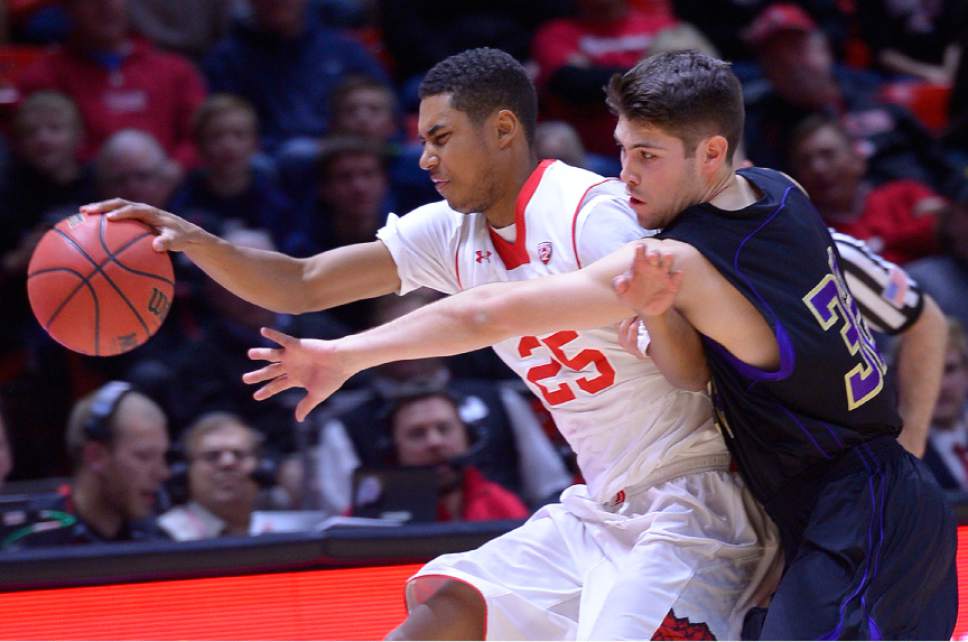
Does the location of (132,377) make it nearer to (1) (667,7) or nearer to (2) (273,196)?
(2) (273,196)

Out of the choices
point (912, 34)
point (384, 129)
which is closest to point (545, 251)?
point (384, 129)

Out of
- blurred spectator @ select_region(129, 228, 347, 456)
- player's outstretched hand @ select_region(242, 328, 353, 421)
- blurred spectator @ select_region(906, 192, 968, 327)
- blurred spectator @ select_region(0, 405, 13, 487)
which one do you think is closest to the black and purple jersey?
player's outstretched hand @ select_region(242, 328, 353, 421)

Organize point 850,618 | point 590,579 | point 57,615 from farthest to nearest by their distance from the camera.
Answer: point 57,615 → point 590,579 → point 850,618

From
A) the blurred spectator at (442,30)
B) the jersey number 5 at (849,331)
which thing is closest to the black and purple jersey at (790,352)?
the jersey number 5 at (849,331)

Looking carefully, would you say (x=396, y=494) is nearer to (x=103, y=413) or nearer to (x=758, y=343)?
(x=103, y=413)

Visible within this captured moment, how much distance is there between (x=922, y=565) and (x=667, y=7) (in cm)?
548

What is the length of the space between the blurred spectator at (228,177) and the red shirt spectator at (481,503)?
1795 millimetres

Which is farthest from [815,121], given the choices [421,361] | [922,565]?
[922,565]

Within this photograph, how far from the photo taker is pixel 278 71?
274 inches

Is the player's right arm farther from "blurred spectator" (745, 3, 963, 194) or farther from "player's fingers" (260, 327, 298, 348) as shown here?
"blurred spectator" (745, 3, 963, 194)

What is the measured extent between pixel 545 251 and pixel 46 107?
358 centimetres

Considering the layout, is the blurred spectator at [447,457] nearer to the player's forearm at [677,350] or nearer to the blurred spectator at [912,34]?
the player's forearm at [677,350]

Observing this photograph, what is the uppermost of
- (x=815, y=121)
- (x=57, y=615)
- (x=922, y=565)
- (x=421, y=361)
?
(x=815, y=121)

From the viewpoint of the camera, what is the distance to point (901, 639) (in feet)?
10.0
